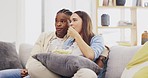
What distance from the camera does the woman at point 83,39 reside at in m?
2.10

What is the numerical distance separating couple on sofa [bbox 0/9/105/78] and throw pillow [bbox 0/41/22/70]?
44cm

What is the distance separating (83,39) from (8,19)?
231cm

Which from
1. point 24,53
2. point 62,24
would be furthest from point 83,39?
point 24,53

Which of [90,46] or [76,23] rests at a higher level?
[76,23]

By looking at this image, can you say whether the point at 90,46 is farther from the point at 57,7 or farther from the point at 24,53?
the point at 57,7

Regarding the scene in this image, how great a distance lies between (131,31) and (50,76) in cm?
306

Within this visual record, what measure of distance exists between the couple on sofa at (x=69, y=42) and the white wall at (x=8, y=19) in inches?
72.1

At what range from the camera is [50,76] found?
1829 mm

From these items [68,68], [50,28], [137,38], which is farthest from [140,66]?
[50,28]

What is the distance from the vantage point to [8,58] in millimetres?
2939

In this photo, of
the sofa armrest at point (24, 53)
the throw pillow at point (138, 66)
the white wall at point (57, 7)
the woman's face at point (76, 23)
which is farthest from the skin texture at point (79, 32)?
the white wall at point (57, 7)

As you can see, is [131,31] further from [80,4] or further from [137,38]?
[80,4]

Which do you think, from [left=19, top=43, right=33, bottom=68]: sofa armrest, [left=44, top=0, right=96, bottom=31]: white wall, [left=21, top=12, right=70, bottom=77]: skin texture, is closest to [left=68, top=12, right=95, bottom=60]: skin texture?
[left=21, top=12, right=70, bottom=77]: skin texture

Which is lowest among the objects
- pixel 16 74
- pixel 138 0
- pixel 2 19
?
pixel 16 74
